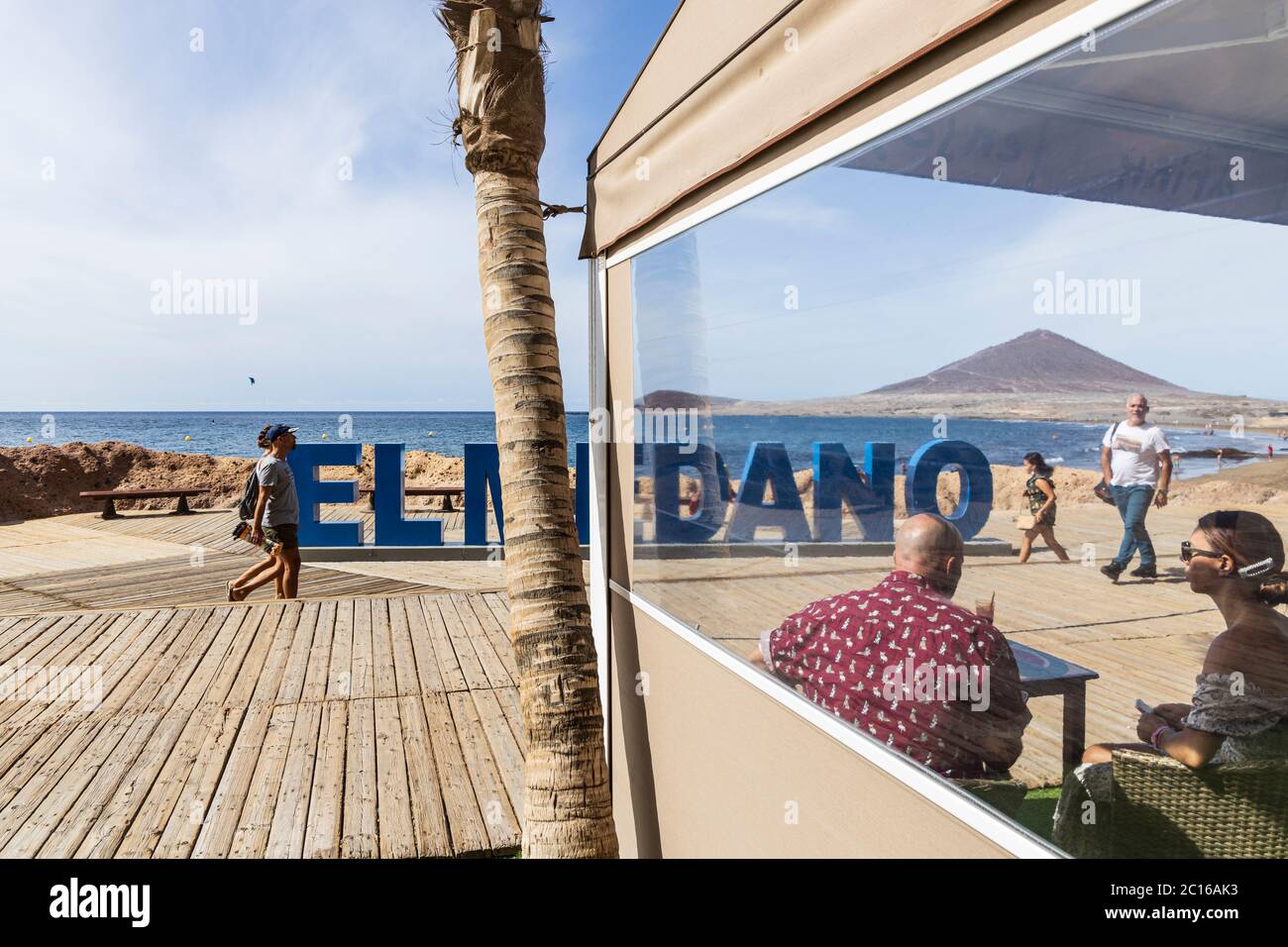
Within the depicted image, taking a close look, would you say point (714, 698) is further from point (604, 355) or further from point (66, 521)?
point (66, 521)

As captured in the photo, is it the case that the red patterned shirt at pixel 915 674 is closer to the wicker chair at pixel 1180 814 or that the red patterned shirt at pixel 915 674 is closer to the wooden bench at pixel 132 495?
the wicker chair at pixel 1180 814

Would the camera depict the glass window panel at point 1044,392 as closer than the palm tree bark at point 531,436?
Yes

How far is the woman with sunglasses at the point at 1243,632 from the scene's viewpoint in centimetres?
115

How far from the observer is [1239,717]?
1230 mm

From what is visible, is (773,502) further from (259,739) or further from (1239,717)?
(259,739)

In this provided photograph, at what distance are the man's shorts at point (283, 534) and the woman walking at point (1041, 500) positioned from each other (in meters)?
7.34

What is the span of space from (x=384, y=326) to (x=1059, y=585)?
71.1 m

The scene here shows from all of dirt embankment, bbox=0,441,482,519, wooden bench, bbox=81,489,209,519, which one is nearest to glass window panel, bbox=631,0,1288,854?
dirt embankment, bbox=0,441,482,519

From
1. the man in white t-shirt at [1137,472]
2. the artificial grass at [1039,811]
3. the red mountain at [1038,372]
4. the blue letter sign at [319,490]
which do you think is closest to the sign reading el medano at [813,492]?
the red mountain at [1038,372]

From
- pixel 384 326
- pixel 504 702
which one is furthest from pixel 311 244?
pixel 504 702

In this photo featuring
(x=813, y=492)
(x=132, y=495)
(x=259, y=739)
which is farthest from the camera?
(x=132, y=495)

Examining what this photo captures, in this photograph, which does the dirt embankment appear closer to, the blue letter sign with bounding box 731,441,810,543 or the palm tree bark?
the palm tree bark

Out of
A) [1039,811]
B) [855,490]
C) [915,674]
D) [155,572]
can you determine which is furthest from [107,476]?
[1039,811]

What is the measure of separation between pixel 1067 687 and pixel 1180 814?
0.97ft
